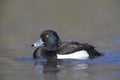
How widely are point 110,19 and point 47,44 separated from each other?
498 cm

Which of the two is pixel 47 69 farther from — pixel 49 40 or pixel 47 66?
pixel 49 40

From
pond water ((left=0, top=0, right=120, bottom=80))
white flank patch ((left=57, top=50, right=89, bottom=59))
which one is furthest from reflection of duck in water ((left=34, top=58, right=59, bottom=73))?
white flank patch ((left=57, top=50, right=89, bottom=59))

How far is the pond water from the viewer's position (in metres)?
14.3

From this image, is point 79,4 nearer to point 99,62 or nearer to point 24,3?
point 24,3

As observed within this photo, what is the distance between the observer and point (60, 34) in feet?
64.5

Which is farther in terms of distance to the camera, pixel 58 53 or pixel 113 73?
pixel 58 53

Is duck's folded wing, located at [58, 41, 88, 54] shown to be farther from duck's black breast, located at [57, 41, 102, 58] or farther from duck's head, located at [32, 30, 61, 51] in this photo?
duck's head, located at [32, 30, 61, 51]

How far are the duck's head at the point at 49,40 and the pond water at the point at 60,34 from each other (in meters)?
0.40

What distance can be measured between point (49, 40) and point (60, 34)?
2.84 metres

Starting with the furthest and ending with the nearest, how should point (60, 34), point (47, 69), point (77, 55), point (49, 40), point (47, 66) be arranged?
1. point (60, 34)
2. point (49, 40)
3. point (77, 55)
4. point (47, 66)
5. point (47, 69)

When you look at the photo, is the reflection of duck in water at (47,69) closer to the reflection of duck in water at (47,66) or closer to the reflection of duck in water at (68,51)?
the reflection of duck in water at (47,66)

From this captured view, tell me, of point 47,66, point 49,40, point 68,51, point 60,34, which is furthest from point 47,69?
→ point 60,34

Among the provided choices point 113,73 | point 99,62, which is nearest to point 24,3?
point 99,62

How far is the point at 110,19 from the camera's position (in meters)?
21.5
